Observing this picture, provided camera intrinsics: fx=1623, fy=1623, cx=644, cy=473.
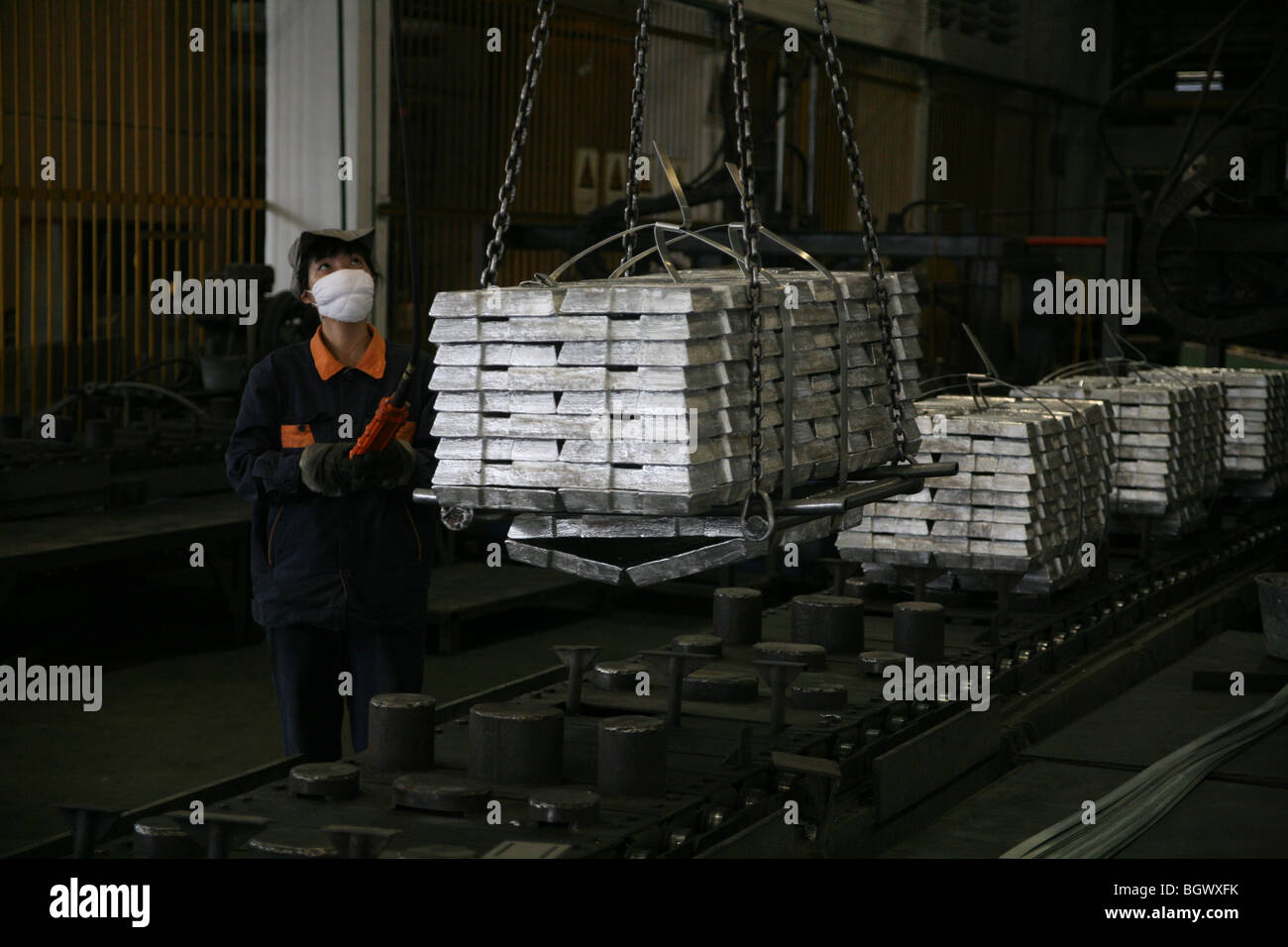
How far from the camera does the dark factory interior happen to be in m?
2.98

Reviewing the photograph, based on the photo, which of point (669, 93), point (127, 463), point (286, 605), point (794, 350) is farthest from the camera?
point (669, 93)

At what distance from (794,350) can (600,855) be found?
1015 mm

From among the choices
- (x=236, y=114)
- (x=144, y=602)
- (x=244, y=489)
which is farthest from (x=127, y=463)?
(x=244, y=489)

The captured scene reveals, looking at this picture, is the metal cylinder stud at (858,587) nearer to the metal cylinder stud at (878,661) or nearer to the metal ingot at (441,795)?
the metal cylinder stud at (878,661)

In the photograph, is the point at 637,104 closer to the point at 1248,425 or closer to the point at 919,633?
the point at 919,633

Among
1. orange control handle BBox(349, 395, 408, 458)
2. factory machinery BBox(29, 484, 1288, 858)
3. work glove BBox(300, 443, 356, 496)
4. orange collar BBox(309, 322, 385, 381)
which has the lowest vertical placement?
factory machinery BBox(29, 484, 1288, 858)

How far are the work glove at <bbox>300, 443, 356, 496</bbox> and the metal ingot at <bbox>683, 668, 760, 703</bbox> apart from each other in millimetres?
1057

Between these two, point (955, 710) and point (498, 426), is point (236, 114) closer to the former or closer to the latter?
point (955, 710)

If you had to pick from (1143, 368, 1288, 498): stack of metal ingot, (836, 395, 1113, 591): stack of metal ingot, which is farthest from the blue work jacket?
(1143, 368, 1288, 498): stack of metal ingot

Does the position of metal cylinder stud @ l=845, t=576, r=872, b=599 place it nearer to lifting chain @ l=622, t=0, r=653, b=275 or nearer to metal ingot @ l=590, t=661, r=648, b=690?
metal ingot @ l=590, t=661, r=648, b=690

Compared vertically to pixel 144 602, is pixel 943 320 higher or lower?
higher

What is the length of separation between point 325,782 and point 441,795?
25 centimetres
